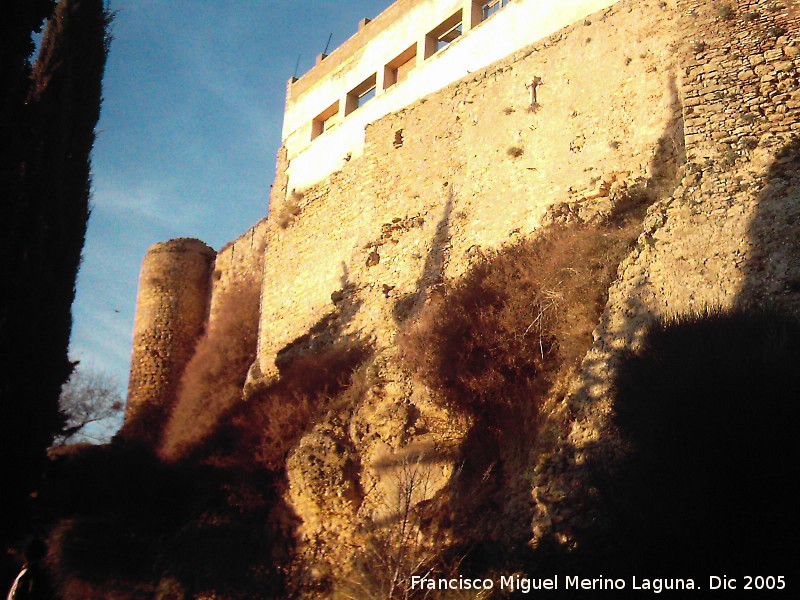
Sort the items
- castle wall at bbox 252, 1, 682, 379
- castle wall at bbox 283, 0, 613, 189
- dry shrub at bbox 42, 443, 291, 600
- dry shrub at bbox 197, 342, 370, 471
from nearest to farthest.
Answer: castle wall at bbox 252, 1, 682, 379 < dry shrub at bbox 42, 443, 291, 600 < dry shrub at bbox 197, 342, 370, 471 < castle wall at bbox 283, 0, 613, 189

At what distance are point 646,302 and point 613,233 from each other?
7.33 ft

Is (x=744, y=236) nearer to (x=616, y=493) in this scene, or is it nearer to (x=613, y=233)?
(x=613, y=233)

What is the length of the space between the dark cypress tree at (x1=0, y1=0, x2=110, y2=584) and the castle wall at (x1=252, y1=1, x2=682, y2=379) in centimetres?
504

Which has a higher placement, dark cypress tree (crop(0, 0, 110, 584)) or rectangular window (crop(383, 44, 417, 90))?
rectangular window (crop(383, 44, 417, 90))

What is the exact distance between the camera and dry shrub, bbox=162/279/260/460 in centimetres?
1669

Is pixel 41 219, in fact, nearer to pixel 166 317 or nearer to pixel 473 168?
pixel 473 168

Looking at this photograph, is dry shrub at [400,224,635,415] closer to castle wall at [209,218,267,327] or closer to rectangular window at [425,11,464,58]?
rectangular window at [425,11,464,58]

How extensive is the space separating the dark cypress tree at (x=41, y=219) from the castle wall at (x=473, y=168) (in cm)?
504

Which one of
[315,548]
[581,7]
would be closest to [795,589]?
[315,548]

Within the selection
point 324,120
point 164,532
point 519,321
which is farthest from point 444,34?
point 164,532

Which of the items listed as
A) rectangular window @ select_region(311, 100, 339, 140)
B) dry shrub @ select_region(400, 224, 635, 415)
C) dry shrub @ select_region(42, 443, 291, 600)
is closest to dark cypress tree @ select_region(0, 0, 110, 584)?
dry shrub @ select_region(42, 443, 291, 600)

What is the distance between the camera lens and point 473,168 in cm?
1402

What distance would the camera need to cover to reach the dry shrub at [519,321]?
10.3m

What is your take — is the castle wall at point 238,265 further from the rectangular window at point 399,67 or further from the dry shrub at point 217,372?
the rectangular window at point 399,67
